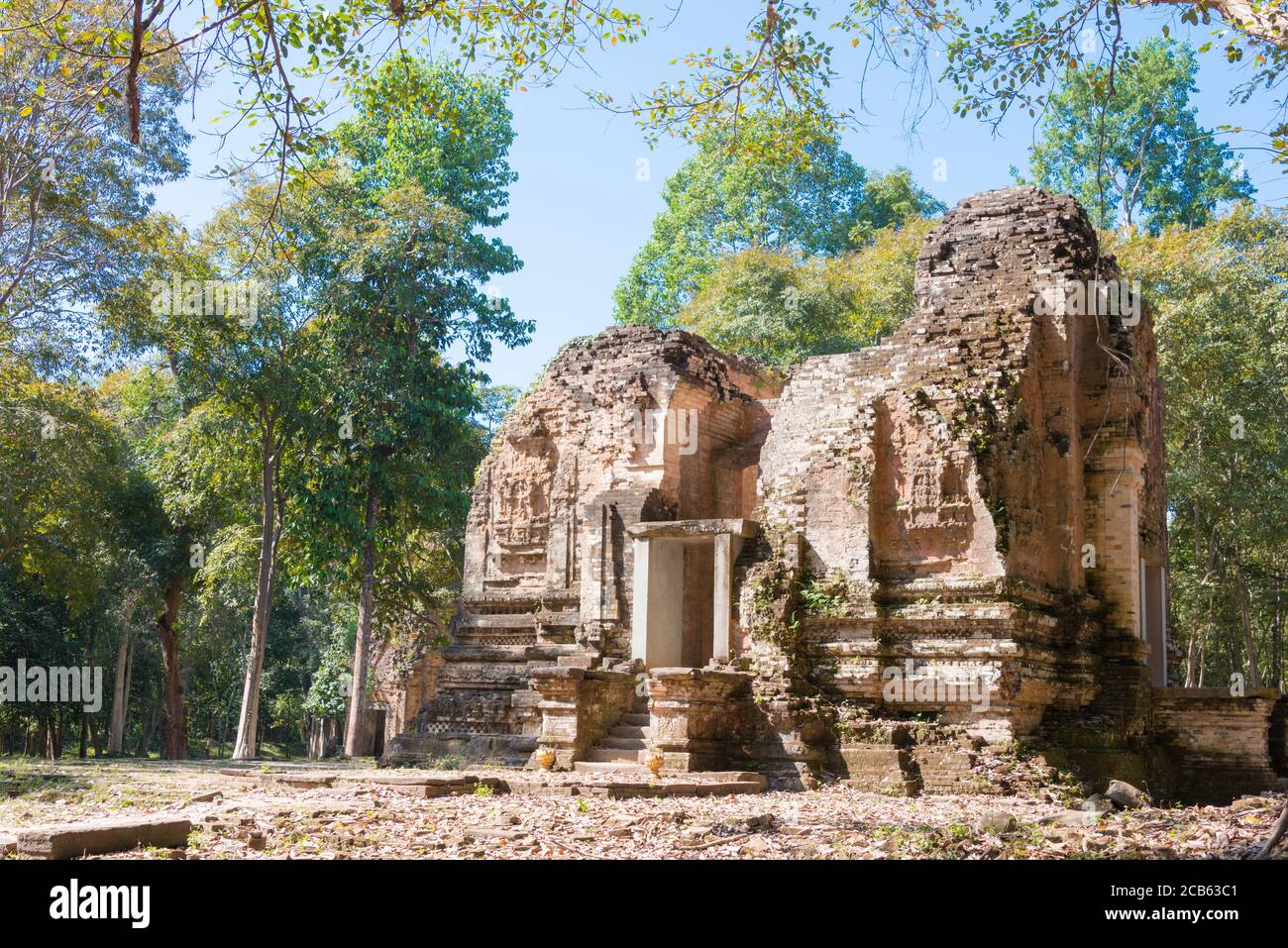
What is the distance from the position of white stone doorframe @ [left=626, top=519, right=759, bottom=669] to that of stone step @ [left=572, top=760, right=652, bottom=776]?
72.5 inches

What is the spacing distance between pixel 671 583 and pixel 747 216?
20.3 m

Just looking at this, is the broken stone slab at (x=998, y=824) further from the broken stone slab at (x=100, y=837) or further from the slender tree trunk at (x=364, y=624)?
the slender tree trunk at (x=364, y=624)

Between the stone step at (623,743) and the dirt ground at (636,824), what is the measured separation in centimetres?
274

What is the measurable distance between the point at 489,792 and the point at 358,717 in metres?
11.4

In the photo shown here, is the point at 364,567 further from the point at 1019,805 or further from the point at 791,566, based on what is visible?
the point at 1019,805

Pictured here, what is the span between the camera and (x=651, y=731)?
15.7m

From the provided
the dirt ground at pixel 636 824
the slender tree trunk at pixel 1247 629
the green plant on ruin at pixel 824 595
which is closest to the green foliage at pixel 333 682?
the green plant on ruin at pixel 824 595

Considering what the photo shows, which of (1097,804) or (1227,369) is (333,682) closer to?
(1227,369)

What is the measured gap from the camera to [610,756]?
16.1m

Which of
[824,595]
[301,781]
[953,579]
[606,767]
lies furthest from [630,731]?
[953,579]

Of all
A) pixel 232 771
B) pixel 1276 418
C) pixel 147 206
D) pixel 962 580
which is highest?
pixel 147 206

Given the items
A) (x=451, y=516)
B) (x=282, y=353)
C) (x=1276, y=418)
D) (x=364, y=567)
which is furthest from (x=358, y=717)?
(x=1276, y=418)

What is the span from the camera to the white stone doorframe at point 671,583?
17.0m

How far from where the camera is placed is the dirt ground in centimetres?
829
